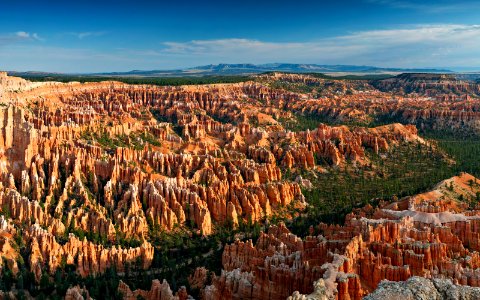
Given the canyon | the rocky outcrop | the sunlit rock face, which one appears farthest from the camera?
the canyon

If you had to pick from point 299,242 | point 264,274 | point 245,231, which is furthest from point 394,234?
point 245,231

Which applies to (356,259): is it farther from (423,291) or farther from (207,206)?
(207,206)

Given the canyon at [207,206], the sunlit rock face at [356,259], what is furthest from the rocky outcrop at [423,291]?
the sunlit rock face at [356,259]

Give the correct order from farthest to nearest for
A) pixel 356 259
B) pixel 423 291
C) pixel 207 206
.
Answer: pixel 207 206 → pixel 356 259 → pixel 423 291

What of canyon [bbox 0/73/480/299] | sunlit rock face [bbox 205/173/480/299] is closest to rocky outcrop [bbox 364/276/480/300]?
canyon [bbox 0/73/480/299]

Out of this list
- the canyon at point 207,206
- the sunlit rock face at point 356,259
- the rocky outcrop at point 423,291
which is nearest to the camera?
the rocky outcrop at point 423,291

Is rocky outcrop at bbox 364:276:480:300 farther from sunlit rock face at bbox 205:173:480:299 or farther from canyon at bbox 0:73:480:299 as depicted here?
sunlit rock face at bbox 205:173:480:299

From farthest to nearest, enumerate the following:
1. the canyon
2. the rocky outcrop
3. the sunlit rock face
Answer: the canyon, the sunlit rock face, the rocky outcrop

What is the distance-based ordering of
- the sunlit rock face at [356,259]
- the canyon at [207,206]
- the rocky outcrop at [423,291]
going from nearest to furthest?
1. the rocky outcrop at [423,291]
2. the sunlit rock face at [356,259]
3. the canyon at [207,206]

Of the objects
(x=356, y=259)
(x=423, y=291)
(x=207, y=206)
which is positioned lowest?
(x=207, y=206)

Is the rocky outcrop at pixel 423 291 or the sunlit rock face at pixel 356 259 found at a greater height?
the rocky outcrop at pixel 423 291

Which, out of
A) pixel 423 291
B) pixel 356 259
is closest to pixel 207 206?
pixel 356 259

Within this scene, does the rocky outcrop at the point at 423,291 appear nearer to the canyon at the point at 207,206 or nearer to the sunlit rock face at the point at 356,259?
the canyon at the point at 207,206
